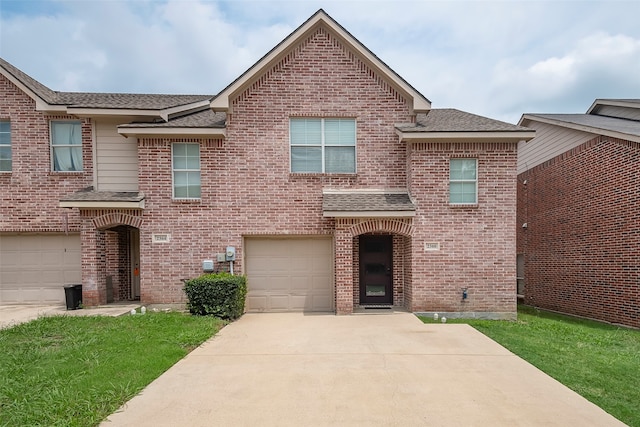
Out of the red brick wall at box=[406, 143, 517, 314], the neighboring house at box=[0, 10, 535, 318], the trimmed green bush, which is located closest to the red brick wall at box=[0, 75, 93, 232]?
the neighboring house at box=[0, 10, 535, 318]

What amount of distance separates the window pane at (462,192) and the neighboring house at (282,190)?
3cm

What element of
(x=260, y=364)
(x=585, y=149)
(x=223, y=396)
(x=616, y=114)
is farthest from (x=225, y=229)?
(x=616, y=114)

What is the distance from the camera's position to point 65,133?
11336 millimetres

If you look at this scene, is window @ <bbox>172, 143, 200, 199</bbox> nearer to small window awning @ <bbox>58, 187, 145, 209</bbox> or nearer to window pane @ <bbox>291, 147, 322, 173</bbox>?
small window awning @ <bbox>58, 187, 145, 209</bbox>

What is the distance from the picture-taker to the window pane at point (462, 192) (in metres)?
10.5

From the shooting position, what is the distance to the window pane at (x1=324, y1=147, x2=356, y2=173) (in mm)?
10906

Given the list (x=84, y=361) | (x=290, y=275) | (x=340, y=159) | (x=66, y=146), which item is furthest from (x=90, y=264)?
(x=340, y=159)

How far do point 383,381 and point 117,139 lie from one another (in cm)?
1050

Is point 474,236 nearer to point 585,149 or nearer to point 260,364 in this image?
point 585,149

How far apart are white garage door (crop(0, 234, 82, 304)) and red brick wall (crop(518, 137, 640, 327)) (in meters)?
16.8

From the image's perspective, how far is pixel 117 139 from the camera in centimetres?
1113

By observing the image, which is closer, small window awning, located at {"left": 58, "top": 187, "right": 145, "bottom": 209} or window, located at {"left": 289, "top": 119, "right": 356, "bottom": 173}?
small window awning, located at {"left": 58, "top": 187, "right": 145, "bottom": 209}

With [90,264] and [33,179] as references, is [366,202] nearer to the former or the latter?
[90,264]

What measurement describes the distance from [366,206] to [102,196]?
776 cm
